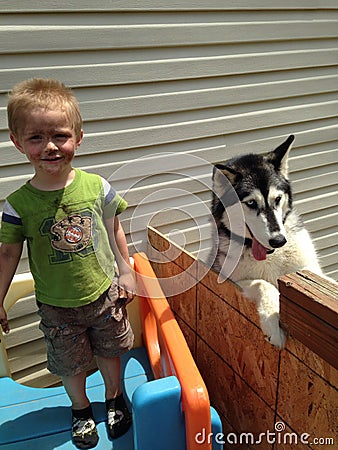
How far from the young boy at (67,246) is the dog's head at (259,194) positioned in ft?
2.02

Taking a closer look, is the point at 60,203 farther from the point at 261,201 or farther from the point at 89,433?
the point at 89,433

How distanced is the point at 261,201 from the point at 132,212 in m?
1.09

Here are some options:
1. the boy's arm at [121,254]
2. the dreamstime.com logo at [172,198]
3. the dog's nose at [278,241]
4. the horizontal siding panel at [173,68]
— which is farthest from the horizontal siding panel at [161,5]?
the dog's nose at [278,241]

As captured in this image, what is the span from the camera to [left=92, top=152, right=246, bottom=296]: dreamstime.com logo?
7.17 feet

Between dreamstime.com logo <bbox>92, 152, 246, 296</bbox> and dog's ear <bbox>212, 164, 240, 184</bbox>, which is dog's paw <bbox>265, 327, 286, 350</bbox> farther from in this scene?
dog's ear <bbox>212, 164, 240, 184</bbox>

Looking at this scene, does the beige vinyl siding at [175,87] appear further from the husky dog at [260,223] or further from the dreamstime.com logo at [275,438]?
the dreamstime.com logo at [275,438]

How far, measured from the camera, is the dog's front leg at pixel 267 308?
1431mm

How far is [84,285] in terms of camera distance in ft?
5.66

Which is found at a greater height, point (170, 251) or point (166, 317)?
point (170, 251)

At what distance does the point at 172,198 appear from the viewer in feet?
9.13

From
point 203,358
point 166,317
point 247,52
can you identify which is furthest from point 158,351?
point 247,52

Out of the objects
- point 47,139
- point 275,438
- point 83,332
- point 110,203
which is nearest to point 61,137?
point 47,139

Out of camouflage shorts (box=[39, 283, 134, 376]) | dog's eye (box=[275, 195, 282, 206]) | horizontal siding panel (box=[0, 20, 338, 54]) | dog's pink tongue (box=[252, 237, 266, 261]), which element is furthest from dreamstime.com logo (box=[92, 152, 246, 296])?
horizontal siding panel (box=[0, 20, 338, 54])

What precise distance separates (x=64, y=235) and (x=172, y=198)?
4.09ft
